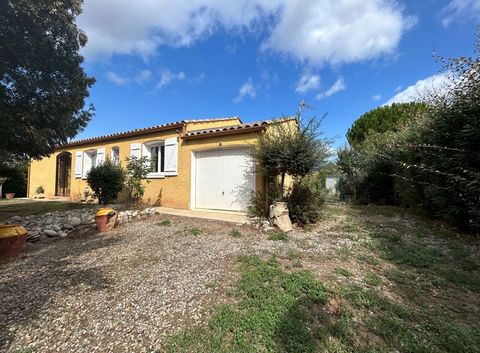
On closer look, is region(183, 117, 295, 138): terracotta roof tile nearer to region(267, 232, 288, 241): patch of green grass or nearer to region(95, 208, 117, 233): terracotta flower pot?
region(267, 232, 288, 241): patch of green grass

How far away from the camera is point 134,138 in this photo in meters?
11.5

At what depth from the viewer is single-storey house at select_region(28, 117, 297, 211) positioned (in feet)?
27.6

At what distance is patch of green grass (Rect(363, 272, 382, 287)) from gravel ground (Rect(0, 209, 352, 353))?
1143mm

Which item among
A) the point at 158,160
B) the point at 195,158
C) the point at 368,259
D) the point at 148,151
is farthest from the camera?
the point at 148,151

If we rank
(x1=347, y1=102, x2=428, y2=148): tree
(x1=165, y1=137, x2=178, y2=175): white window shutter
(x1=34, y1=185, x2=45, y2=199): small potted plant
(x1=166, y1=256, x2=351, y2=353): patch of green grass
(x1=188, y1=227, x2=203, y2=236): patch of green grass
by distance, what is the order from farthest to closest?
(x1=347, y1=102, x2=428, y2=148): tree < (x1=34, y1=185, x2=45, y2=199): small potted plant < (x1=165, y1=137, x2=178, y2=175): white window shutter < (x1=188, y1=227, x2=203, y2=236): patch of green grass < (x1=166, y1=256, x2=351, y2=353): patch of green grass

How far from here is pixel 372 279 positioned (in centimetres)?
355

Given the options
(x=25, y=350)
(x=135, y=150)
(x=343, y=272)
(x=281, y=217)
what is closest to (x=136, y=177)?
(x=135, y=150)

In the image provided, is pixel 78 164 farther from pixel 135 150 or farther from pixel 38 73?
pixel 38 73

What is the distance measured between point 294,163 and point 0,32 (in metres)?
7.84

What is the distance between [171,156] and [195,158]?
4.01 ft

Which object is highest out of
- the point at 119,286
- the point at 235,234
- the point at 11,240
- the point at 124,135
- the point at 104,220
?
the point at 124,135

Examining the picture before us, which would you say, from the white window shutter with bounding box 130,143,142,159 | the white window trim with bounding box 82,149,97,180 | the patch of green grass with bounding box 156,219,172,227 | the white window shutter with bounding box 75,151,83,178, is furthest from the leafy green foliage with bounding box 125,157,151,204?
the white window shutter with bounding box 75,151,83,178

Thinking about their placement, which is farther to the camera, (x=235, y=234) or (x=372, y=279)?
(x=235, y=234)

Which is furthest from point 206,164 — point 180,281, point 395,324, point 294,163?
point 395,324
